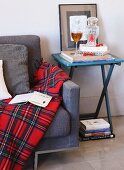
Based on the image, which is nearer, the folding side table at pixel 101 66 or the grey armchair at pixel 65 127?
the grey armchair at pixel 65 127

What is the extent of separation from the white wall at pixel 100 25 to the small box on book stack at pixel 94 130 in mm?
440

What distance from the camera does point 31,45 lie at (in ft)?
8.05

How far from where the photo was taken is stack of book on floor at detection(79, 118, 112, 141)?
97.7 inches

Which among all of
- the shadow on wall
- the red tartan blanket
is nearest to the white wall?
the shadow on wall

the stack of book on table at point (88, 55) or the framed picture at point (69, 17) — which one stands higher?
the framed picture at point (69, 17)

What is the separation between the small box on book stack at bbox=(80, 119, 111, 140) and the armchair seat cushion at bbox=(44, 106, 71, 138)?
541 millimetres

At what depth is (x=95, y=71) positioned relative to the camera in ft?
9.49

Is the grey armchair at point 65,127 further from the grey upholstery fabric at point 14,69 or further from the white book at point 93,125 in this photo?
the white book at point 93,125

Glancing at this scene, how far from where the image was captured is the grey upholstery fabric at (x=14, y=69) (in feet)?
7.31

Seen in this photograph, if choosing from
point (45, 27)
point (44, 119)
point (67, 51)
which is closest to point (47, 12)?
point (45, 27)

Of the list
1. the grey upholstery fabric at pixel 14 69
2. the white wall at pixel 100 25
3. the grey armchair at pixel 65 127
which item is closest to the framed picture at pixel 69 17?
the white wall at pixel 100 25

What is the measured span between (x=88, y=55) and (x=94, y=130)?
2.09 ft

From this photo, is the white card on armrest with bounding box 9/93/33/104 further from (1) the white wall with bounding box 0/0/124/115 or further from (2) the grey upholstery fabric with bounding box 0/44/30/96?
(1) the white wall with bounding box 0/0/124/115

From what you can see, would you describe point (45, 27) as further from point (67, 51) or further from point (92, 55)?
point (92, 55)
